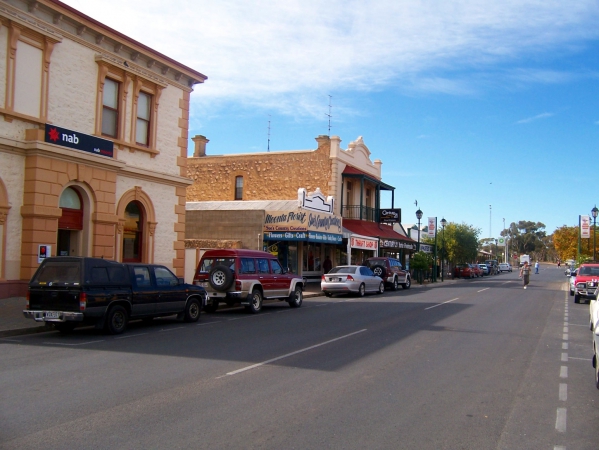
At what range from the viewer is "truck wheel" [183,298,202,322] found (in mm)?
15117

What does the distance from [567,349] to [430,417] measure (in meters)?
6.48

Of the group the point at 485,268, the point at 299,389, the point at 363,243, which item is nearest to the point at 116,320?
the point at 299,389

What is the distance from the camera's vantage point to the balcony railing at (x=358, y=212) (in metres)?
37.5

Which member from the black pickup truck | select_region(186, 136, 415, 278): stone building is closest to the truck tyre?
the black pickup truck

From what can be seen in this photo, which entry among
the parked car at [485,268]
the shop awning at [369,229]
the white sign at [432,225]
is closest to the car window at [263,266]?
the shop awning at [369,229]

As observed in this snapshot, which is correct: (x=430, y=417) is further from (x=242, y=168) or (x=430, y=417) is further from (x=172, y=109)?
(x=242, y=168)

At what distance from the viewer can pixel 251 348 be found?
1094 cm

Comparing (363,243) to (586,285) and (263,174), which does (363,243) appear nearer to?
(263,174)

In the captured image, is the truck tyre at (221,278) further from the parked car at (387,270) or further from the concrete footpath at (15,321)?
the parked car at (387,270)

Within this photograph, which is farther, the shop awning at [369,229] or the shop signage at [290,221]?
the shop awning at [369,229]

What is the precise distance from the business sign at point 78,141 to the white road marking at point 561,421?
49.8 ft

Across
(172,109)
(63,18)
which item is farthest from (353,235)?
(63,18)

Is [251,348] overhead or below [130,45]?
below

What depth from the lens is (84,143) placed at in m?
18.1
